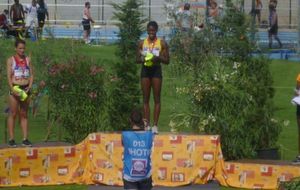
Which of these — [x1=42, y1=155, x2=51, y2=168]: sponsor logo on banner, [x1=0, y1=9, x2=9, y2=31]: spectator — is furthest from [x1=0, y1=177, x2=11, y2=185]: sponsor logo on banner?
[x1=0, y1=9, x2=9, y2=31]: spectator

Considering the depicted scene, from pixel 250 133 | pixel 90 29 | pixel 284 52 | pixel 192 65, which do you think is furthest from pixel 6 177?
pixel 90 29

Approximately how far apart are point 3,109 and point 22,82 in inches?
231

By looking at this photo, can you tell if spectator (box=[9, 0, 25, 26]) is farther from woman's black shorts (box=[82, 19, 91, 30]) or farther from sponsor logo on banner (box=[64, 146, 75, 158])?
sponsor logo on banner (box=[64, 146, 75, 158])

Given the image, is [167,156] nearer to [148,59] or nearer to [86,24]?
[148,59]

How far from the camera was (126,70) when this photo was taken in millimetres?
16500

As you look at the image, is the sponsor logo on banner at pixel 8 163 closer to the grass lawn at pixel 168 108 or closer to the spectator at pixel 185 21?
the grass lawn at pixel 168 108

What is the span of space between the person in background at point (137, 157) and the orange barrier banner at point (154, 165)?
3.35m

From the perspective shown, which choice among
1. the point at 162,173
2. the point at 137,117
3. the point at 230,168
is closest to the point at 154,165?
the point at 162,173

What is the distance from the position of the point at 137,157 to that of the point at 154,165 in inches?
137

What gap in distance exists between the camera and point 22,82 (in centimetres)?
1521

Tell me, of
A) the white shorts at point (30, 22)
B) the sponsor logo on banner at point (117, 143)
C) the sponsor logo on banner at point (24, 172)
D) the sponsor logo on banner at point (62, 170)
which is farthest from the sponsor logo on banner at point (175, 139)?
the white shorts at point (30, 22)

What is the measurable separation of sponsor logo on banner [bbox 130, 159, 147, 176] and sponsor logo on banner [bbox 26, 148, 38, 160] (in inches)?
150

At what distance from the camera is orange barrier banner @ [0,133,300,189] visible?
1475 cm

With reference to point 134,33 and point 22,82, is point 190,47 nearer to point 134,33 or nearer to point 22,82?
point 134,33
